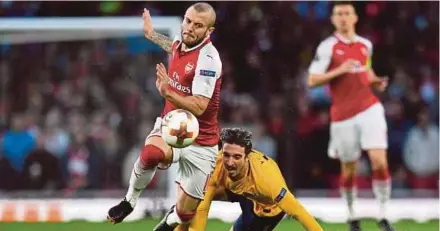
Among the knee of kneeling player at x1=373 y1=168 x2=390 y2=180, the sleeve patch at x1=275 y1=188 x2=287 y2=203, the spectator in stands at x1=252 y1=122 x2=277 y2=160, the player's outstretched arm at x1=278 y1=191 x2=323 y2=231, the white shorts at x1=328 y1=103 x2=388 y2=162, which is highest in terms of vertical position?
the sleeve patch at x1=275 y1=188 x2=287 y2=203

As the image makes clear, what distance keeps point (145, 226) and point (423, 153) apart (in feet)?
12.6

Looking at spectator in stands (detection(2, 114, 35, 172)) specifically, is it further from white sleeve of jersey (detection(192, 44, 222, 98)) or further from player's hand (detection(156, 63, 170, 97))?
player's hand (detection(156, 63, 170, 97))

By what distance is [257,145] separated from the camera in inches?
518

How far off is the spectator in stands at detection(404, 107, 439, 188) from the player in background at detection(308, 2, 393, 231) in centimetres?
290

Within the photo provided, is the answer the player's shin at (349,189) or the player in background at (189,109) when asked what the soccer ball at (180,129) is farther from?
the player's shin at (349,189)

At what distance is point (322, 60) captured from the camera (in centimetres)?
1047

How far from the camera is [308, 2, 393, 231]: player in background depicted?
10.3 m

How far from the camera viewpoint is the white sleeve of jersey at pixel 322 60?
1041 centimetres

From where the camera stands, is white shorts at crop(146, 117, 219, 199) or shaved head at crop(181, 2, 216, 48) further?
white shorts at crop(146, 117, 219, 199)

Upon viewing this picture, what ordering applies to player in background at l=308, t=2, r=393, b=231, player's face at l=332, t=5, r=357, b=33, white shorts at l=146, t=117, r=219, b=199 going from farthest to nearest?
player's face at l=332, t=5, r=357, b=33 → player in background at l=308, t=2, r=393, b=231 → white shorts at l=146, t=117, r=219, b=199

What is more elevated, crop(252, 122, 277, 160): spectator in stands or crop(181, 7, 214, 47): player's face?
crop(181, 7, 214, 47): player's face

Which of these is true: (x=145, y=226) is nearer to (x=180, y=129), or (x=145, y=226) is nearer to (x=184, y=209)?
(x=184, y=209)

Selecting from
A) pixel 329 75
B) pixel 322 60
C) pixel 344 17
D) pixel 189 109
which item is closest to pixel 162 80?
pixel 189 109

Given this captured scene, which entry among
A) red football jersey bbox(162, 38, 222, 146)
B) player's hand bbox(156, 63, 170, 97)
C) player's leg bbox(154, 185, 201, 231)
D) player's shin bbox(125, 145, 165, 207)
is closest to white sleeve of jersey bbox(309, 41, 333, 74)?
red football jersey bbox(162, 38, 222, 146)
